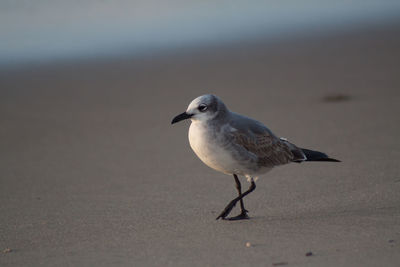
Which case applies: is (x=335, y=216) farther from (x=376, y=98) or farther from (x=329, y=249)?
(x=376, y=98)

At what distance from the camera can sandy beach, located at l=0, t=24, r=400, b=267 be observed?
4.12 m

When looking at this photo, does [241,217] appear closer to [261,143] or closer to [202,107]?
[261,143]

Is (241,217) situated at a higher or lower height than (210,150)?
lower

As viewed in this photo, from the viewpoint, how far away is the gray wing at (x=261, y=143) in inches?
191

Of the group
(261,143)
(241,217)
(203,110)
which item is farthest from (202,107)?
(241,217)

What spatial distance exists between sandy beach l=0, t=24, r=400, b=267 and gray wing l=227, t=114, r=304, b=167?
40 cm

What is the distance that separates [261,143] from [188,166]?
5.80ft

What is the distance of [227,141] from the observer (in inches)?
185

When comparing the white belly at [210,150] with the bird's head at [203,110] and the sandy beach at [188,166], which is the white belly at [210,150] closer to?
the bird's head at [203,110]

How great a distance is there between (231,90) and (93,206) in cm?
508

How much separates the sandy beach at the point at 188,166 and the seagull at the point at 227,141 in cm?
42

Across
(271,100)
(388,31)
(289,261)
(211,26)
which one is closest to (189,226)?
(289,261)

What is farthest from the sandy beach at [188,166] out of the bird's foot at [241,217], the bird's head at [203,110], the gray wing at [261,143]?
the bird's head at [203,110]

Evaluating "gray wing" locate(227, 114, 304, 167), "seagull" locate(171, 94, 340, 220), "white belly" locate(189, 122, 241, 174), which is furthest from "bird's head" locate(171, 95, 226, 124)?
"gray wing" locate(227, 114, 304, 167)
